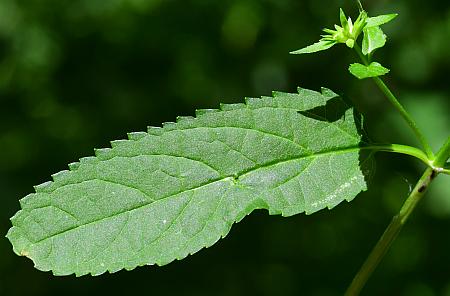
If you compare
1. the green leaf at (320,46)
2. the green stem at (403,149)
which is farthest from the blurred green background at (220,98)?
the green leaf at (320,46)

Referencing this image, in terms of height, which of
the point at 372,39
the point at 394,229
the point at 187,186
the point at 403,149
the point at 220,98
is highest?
the point at 220,98

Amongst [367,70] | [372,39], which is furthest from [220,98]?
[367,70]

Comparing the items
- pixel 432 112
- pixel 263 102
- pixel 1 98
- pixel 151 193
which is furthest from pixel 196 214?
pixel 1 98

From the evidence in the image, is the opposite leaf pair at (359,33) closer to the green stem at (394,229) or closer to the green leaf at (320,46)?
the green leaf at (320,46)

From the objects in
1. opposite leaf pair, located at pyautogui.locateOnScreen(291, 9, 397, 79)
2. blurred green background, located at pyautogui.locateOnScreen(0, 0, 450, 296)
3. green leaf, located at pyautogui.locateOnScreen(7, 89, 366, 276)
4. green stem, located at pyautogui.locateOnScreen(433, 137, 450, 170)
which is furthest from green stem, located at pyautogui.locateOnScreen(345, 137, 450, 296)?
blurred green background, located at pyautogui.locateOnScreen(0, 0, 450, 296)

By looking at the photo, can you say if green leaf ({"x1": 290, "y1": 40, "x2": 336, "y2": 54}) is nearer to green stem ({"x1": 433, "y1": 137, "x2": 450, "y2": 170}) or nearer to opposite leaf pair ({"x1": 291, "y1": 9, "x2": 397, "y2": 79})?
opposite leaf pair ({"x1": 291, "y1": 9, "x2": 397, "y2": 79})

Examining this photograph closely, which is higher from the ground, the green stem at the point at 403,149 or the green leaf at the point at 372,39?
the green leaf at the point at 372,39

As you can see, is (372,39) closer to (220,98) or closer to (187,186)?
(187,186)

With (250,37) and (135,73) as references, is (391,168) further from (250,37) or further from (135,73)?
(135,73)
